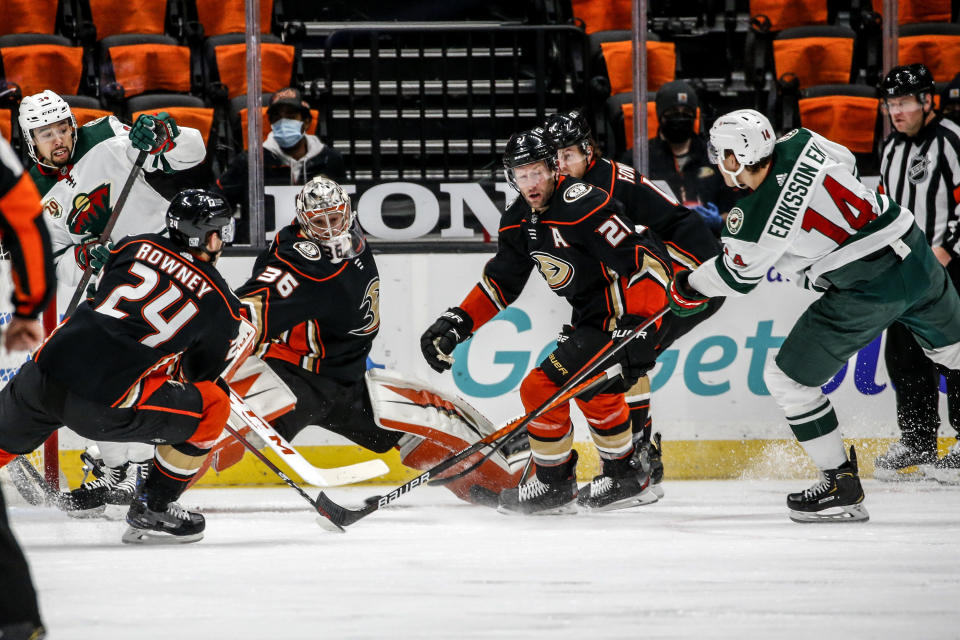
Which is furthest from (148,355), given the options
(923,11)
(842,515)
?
(923,11)

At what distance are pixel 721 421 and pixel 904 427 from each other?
24.9 inches

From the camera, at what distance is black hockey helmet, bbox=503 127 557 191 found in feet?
11.6

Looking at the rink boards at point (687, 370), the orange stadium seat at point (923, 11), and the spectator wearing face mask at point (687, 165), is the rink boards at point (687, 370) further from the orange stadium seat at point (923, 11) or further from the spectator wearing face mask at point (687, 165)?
the orange stadium seat at point (923, 11)

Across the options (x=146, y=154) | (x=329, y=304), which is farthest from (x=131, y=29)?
(x=329, y=304)

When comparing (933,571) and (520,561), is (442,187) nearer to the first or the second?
(520,561)

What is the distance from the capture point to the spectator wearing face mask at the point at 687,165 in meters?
4.45

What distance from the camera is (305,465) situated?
3.34m

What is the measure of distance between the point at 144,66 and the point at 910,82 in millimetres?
3319

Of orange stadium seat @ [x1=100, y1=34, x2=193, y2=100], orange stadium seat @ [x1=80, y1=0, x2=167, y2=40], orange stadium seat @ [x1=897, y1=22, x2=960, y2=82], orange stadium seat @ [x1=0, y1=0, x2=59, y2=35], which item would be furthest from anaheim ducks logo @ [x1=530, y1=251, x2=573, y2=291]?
orange stadium seat @ [x1=0, y1=0, x2=59, y2=35]

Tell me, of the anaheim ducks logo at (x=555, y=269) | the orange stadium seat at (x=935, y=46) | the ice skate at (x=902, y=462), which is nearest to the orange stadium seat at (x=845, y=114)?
the orange stadium seat at (x=935, y=46)

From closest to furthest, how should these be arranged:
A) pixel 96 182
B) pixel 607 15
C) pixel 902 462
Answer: pixel 96 182 → pixel 902 462 → pixel 607 15

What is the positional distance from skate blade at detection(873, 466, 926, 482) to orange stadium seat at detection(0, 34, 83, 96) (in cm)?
377

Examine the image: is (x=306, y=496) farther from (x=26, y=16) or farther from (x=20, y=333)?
(x=26, y=16)

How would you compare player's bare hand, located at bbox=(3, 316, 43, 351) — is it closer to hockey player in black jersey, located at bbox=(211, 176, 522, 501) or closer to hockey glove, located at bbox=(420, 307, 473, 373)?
hockey player in black jersey, located at bbox=(211, 176, 522, 501)
